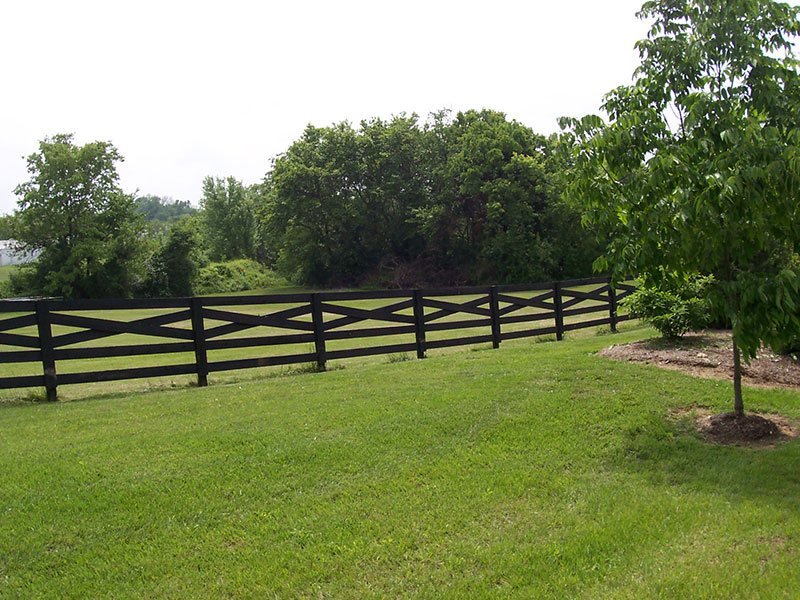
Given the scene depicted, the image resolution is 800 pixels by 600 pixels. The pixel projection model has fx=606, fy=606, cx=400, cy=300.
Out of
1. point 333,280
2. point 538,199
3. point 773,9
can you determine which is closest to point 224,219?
point 333,280

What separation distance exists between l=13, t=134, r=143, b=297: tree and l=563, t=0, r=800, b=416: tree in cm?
4658

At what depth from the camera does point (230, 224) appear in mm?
79375

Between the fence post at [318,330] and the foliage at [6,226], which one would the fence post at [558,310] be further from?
the foliage at [6,226]

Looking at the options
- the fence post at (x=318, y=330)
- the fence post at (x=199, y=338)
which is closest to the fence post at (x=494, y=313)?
the fence post at (x=318, y=330)

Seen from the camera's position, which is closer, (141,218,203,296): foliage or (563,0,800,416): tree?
(563,0,800,416): tree

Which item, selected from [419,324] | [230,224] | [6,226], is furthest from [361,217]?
[419,324]

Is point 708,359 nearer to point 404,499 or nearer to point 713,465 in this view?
point 713,465

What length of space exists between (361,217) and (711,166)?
1901 inches

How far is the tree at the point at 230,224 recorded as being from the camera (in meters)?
79.0

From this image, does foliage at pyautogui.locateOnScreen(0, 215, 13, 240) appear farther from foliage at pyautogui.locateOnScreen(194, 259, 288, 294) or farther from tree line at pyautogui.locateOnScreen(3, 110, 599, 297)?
foliage at pyautogui.locateOnScreen(194, 259, 288, 294)

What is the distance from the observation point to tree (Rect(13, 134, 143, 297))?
46.0 metres

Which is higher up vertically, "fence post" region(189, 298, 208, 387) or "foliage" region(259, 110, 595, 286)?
"foliage" region(259, 110, 595, 286)

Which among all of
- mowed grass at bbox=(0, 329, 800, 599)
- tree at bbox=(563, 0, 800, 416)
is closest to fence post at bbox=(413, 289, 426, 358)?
mowed grass at bbox=(0, 329, 800, 599)

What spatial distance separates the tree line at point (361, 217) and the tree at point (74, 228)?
89mm
